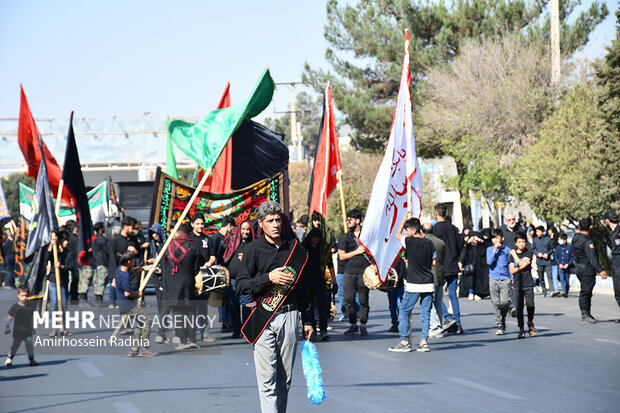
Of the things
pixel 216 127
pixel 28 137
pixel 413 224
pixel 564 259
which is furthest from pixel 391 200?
pixel 564 259

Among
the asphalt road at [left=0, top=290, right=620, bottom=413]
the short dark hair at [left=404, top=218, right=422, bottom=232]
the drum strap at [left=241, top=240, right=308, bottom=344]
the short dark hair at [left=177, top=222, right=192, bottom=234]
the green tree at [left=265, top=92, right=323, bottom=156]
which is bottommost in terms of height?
the asphalt road at [left=0, top=290, right=620, bottom=413]

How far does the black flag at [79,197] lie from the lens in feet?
47.7

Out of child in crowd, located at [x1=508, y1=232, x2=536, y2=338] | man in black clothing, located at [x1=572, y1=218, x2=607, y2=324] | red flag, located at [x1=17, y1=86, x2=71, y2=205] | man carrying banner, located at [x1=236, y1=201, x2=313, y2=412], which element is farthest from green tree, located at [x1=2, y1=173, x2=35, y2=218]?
man carrying banner, located at [x1=236, y1=201, x2=313, y2=412]

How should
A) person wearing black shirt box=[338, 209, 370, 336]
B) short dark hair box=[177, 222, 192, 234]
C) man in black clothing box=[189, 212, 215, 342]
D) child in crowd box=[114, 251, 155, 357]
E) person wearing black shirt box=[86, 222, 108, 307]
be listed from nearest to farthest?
child in crowd box=[114, 251, 155, 357]
short dark hair box=[177, 222, 192, 234]
man in black clothing box=[189, 212, 215, 342]
person wearing black shirt box=[338, 209, 370, 336]
person wearing black shirt box=[86, 222, 108, 307]

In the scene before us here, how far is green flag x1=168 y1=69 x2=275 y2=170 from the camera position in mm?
14658

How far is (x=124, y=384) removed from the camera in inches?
396

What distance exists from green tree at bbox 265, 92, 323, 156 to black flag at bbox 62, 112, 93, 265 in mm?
92115

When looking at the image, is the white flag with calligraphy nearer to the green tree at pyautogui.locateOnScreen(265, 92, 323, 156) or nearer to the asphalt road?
the asphalt road

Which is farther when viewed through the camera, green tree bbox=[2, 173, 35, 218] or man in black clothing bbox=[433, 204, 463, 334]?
green tree bbox=[2, 173, 35, 218]

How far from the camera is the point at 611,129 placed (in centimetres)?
2519

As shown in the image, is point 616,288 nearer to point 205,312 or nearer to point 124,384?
point 205,312

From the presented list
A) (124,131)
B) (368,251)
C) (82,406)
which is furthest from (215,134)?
(124,131)

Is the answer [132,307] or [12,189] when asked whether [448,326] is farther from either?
[12,189]

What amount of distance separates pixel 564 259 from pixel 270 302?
16.1m
